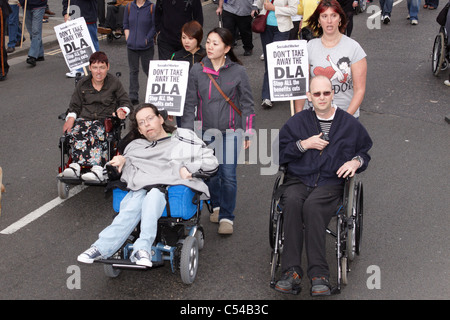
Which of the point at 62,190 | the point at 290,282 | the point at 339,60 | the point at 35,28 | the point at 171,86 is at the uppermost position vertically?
the point at 339,60

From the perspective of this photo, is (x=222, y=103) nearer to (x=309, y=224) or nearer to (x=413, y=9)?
(x=309, y=224)

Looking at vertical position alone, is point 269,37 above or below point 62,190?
above

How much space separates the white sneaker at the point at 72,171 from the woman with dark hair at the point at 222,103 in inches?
57.3

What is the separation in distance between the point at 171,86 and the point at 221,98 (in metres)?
0.99

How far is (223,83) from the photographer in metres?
6.57

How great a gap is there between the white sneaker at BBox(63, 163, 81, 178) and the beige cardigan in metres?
4.22

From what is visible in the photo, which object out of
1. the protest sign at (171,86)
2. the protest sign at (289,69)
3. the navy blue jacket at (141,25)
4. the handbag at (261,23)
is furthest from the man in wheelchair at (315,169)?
the navy blue jacket at (141,25)

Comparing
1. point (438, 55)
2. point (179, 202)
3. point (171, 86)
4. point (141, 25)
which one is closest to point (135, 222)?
point (179, 202)

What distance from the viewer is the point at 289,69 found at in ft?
23.1

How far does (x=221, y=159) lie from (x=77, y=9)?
6.49 m

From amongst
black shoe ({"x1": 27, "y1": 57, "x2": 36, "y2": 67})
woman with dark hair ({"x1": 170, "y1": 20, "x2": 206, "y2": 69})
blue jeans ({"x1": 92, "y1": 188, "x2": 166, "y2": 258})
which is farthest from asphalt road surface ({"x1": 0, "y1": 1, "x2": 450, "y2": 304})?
woman with dark hair ({"x1": 170, "y1": 20, "x2": 206, "y2": 69})

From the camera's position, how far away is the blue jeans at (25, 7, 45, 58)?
12.9 m

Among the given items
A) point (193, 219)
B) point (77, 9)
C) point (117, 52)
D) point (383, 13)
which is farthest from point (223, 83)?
point (383, 13)
